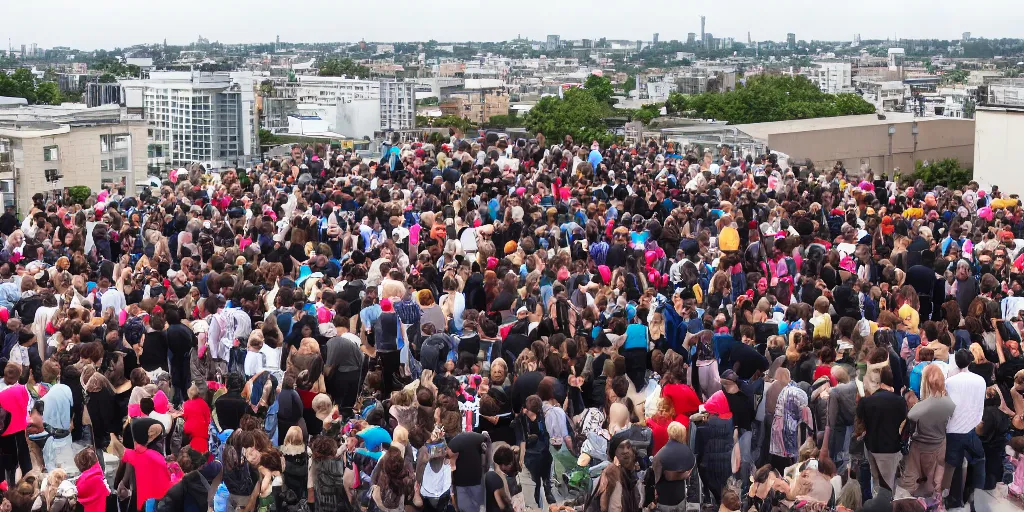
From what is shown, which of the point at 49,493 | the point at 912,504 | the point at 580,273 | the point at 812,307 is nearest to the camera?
the point at 912,504

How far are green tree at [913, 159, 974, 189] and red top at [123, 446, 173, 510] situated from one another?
122ft

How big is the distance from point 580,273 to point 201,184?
33.0 ft

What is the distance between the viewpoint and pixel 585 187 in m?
21.2

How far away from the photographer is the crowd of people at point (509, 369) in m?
9.49

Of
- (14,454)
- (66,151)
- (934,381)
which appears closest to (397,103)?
(66,151)

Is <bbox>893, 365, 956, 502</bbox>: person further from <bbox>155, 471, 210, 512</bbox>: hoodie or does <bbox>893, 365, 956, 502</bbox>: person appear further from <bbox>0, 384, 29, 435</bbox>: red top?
<bbox>0, 384, 29, 435</bbox>: red top

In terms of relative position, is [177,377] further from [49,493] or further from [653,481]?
[653,481]

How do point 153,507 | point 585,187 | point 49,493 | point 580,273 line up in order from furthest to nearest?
point 585,187 < point 580,273 < point 153,507 < point 49,493

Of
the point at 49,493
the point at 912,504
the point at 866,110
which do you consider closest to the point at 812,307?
the point at 912,504

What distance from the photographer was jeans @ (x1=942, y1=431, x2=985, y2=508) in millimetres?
10453

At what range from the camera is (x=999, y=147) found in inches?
1449

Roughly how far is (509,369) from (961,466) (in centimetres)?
390

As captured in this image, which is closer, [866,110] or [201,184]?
[201,184]

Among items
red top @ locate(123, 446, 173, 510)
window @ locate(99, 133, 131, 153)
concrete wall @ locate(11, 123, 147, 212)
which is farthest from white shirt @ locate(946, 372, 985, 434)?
window @ locate(99, 133, 131, 153)
